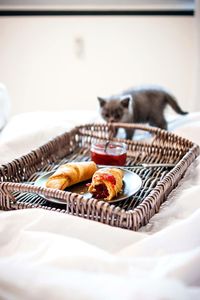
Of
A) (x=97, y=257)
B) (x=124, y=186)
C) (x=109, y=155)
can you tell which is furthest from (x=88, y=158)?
(x=97, y=257)

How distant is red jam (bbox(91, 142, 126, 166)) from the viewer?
1.05m

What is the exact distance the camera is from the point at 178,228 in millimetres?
641

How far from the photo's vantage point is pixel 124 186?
862 millimetres

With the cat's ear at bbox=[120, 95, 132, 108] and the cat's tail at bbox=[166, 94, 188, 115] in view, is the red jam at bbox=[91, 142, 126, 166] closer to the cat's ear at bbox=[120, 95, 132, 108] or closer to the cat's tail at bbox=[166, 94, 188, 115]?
the cat's ear at bbox=[120, 95, 132, 108]

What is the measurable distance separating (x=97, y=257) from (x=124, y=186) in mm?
307

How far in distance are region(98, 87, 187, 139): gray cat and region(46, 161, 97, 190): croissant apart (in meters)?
0.64
